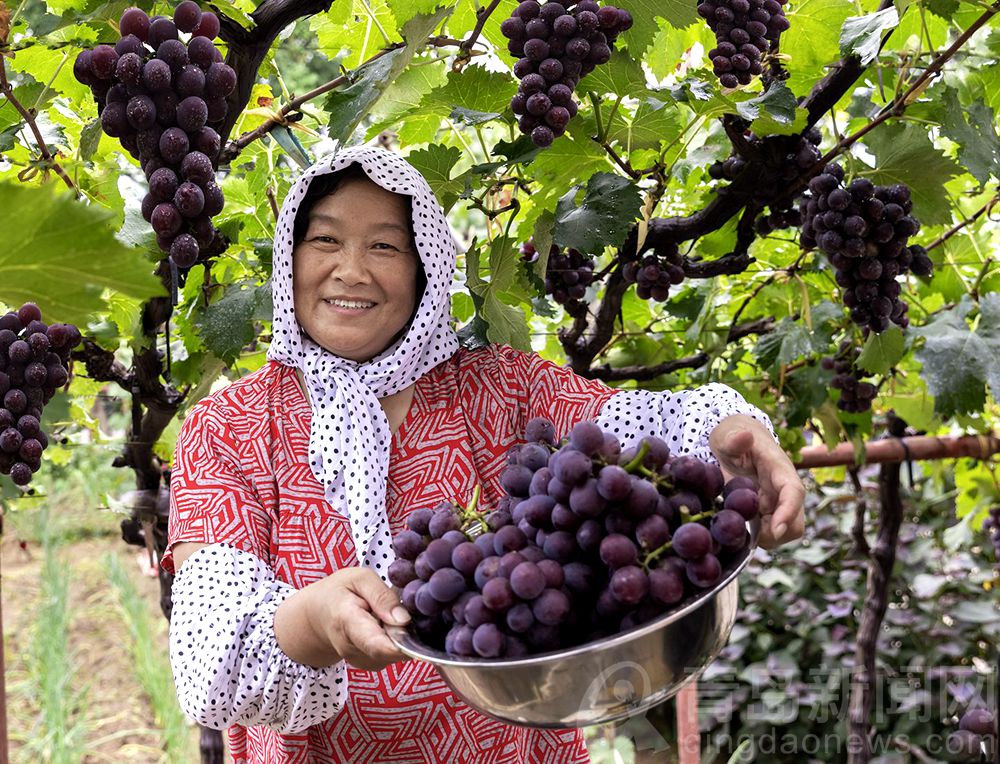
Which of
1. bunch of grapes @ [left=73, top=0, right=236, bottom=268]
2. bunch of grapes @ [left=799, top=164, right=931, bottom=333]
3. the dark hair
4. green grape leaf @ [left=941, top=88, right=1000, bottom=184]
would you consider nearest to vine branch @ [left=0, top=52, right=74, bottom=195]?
bunch of grapes @ [left=73, top=0, right=236, bottom=268]

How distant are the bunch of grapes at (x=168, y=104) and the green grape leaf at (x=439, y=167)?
0.45 metres

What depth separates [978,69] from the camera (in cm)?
186

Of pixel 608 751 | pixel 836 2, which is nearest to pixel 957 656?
pixel 608 751

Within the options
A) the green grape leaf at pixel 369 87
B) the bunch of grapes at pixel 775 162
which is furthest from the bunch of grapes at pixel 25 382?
the bunch of grapes at pixel 775 162

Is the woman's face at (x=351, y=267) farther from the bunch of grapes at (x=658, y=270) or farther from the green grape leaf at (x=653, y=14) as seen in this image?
the bunch of grapes at (x=658, y=270)

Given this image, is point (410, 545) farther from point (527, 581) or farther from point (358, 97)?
point (358, 97)

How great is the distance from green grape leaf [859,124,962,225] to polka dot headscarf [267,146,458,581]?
29.5 inches

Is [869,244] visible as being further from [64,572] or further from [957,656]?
[64,572]

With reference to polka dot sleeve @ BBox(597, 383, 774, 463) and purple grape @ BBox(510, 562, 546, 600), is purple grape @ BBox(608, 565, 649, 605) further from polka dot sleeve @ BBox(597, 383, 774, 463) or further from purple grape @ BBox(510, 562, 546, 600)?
polka dot sleeve @ BBox(597, 383, 774, 463)

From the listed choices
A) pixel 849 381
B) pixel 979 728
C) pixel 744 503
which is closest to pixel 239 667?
pixel 744 503

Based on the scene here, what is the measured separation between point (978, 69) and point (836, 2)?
1.31 ft

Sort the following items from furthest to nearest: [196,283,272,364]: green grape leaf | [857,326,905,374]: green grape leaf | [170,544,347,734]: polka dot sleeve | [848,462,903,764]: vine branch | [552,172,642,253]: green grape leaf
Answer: [848,462,903,764]: vine branch, [857,326,905,374]: green grape leaf, [196,283,272,364]: green grape leaf, [552,172,642,253]: green grape leaf, [170,544,347,734]: polka dot sleeve

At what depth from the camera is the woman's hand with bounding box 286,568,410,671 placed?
3.00ft

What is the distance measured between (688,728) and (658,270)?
43.0 inches
